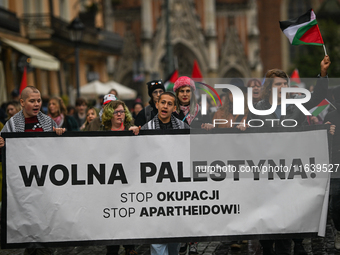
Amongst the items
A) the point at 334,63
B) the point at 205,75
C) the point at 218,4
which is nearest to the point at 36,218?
the point at 334,63

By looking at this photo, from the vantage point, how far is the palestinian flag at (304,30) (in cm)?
702

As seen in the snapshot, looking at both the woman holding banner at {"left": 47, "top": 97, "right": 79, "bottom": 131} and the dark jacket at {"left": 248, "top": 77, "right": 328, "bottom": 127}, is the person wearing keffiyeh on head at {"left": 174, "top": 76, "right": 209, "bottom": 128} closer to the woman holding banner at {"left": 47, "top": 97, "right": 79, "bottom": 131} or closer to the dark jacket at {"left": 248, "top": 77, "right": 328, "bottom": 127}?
the dark jacket at {"left": 248, "top": 77, "right": 328, "bottom": 127}

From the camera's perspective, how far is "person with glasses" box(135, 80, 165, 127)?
7969 mm

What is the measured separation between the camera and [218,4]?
56500 millimetres

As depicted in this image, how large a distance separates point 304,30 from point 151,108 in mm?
2310

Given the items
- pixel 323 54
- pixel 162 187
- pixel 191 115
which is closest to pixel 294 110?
pixel 191 115

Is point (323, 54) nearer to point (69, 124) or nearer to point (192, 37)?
point (192, 37)

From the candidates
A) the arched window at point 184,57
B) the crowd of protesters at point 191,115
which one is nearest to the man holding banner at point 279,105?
the crowd of protesters at point 191,115

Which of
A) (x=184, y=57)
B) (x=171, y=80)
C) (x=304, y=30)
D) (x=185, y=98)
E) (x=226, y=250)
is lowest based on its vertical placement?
(x=226, y=250)

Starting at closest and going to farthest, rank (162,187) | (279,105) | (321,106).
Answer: (162,187)
(279,105)
(321,106)

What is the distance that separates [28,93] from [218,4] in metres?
51.7

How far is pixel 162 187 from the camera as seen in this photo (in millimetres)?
6051

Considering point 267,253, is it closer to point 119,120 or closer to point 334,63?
point 119,120

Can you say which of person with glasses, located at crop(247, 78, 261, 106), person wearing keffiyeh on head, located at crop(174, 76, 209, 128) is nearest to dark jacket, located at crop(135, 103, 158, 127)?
person wearing keffiyeh on head, located at crop(174, 76, 209, 128)
